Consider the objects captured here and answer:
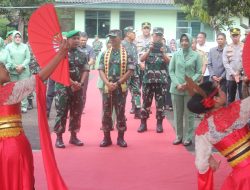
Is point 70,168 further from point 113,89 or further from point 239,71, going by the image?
point 239,71

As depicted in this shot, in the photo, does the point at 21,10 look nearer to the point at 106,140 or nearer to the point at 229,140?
the point at 106,140

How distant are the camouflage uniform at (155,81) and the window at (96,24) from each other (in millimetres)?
20363

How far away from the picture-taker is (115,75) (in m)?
7.11

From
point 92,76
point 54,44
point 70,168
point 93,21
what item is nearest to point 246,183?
point 54,44

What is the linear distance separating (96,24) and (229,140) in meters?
25.5

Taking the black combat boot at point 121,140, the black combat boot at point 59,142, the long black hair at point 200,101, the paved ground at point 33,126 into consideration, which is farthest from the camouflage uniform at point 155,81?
the long black hair at point 200,101

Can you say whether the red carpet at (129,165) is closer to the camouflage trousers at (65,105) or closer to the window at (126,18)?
the camouflage trousers at (65,105)

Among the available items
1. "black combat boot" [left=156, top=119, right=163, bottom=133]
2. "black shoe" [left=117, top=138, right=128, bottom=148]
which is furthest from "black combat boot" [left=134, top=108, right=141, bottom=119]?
"black shoe" [left=117, top=138, right=128, bottom=148]

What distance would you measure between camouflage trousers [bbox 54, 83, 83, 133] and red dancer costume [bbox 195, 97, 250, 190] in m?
3.93

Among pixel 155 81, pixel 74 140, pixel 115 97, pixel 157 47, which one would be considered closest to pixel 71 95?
pixel 115 97

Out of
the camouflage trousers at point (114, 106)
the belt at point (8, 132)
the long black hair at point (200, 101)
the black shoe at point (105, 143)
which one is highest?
the long black hair at point (200, 101)

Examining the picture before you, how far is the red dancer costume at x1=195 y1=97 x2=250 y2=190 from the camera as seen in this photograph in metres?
3.25

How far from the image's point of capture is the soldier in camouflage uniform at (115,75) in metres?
7.08

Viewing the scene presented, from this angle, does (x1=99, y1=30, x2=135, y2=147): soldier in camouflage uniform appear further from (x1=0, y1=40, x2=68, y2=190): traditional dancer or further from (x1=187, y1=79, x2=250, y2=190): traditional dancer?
(x1=187, y1=79, x2=250, y2=190): traditional dancer
